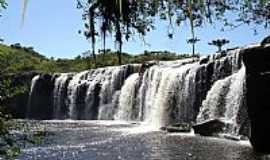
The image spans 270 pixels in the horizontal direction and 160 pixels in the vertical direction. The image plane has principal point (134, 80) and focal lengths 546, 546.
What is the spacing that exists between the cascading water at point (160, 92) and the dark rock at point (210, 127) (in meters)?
0.46

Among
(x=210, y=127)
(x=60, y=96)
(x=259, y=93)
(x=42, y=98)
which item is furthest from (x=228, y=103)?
(x=42, y=98)

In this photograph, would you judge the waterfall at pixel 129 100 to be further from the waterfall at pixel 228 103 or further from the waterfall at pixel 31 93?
the waterfall at pixel 31 93

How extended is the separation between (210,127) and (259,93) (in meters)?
5.66

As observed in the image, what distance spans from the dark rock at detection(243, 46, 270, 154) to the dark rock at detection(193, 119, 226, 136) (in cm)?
463

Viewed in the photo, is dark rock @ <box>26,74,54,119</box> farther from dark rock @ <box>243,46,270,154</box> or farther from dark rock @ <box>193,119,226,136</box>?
dark rock @ <box>243,46,270,154</box>

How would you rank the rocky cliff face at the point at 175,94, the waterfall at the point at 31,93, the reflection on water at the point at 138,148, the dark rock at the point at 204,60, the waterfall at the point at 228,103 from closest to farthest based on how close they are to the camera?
the reflection on water at the point at 138,148 → the rocky cliff face at the point at 175,94 → the waterfall at the point at 228,103 → the dark rock at the point at 204,60 → the waterfall at the point at 31,93

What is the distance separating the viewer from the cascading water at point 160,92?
28.8 meters

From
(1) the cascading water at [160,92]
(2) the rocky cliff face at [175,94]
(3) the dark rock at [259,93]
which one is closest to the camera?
(3) the dark rock at [259,93]

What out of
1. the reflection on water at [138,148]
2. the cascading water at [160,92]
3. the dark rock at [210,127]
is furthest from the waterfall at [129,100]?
the reflection on water at [138,148]

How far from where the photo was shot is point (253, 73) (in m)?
20.4

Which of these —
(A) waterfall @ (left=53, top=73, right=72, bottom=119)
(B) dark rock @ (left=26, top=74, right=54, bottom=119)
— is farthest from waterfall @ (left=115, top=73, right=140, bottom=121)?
(B) dark rock @ (left=26, top=74, right=54, bottom=119)

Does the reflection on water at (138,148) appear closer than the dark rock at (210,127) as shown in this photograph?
Yes

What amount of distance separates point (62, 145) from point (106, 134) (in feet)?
13.9

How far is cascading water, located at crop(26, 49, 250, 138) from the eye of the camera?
2883 cm
